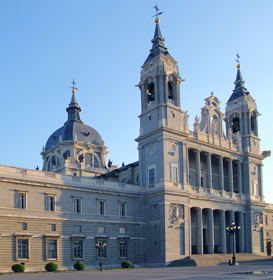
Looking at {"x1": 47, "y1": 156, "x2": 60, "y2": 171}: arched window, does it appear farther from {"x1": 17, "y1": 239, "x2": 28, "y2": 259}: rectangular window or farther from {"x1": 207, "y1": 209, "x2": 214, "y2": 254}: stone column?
{"x1": 17, "y1": 239, "x2": 28, "y2": 259}: rectangular window

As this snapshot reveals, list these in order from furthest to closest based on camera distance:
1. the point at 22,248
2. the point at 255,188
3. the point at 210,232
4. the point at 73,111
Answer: the point at 73,111 < the point at 255,188 < the point at 210,232 < the point at 22,248

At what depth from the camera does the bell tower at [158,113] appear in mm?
54938

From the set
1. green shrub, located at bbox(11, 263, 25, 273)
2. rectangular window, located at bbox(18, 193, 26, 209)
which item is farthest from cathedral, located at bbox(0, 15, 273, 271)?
green shrub, located at bbox(11, 263, 25, 273)

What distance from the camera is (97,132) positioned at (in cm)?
10350

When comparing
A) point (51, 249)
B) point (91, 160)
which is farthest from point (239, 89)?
point (51, 249)

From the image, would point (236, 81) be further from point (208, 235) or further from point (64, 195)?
point (64, 195)

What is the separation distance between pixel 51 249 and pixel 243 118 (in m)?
42.9

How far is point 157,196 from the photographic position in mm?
53906

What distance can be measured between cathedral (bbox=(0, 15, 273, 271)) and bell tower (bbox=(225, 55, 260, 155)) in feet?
0.63

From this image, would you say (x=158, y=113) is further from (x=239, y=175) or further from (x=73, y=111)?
(x=73, y=111)

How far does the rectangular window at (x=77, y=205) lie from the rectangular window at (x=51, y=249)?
474cm

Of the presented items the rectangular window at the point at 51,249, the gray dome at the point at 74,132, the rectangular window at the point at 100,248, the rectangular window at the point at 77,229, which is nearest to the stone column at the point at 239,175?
the rectangular window at the point at 100,248

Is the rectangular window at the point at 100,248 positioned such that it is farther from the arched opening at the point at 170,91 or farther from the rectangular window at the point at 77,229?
the arched opening at the point at 170,91

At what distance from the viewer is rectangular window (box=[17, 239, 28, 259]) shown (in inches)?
1686
